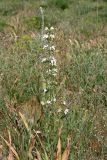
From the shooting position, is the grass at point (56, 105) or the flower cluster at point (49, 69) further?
the flower cluster at point (49, 69)

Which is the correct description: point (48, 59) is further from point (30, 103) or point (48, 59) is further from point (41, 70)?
point (41, 70)

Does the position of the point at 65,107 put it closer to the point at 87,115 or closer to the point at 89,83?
the point at 87,115

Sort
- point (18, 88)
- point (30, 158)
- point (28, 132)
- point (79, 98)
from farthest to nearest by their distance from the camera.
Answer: point (18, 88), point (79, 98), point (28, 132), point (30, 158)

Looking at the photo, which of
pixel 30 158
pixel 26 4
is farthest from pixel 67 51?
pixel 26 4

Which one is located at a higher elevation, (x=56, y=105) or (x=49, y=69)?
(x=49, y=69)

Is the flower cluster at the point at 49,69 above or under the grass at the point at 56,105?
above

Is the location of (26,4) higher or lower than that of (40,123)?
lower

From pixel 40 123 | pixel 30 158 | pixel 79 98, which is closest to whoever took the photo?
pixel 30 158

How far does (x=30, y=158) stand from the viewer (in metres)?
2.57

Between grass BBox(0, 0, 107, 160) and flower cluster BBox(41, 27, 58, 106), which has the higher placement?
flower cluster BBox(41, 27, 58, 106)

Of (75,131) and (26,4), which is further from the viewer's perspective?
(26,4)

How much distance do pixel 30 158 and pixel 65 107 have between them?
60cm

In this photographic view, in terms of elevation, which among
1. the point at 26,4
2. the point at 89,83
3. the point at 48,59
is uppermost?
the point at 48,59

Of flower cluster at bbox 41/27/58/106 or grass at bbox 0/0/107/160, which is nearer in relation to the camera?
grass at bbox 0/0/107/160
